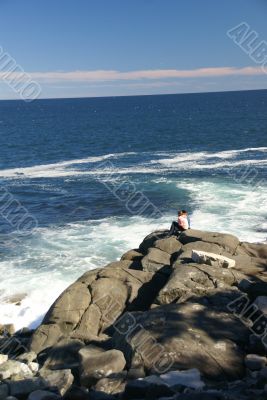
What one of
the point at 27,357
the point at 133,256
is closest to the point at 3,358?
the point at 27,357

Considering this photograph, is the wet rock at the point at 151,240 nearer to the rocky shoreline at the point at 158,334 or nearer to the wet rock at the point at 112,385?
the rocky shoreline at the point at 158,334

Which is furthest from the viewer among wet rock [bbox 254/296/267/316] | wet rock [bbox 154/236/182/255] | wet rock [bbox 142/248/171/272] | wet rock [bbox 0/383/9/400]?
wet rock [bbox 154/236/182/255]

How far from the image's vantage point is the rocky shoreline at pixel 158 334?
11469 millimetres

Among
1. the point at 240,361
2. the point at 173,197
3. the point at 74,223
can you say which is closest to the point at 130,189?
the point at 173,197

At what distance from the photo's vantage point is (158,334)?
1323cm

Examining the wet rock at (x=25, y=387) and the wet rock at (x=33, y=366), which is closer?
the wet rock at (x=25, y=387)

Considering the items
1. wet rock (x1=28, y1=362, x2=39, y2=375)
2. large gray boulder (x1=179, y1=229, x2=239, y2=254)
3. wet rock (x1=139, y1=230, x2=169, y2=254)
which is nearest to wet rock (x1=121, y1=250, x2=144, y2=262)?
wet rock (x1=139, y1=230, x2=169, y2=254)

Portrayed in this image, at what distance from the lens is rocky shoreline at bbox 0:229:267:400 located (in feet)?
37.6

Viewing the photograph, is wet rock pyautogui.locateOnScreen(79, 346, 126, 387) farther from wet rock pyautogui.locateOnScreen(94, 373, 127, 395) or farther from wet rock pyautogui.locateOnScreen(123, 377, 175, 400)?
wet rock pyautogui.locateOnScreen(123, 377, 175, 400)

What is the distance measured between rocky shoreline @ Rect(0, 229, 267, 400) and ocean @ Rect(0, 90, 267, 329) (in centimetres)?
466

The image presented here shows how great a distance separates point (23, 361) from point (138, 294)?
462cm

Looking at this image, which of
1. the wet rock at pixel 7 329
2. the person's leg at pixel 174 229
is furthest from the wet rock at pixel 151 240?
the wet rock at pixel 7 329

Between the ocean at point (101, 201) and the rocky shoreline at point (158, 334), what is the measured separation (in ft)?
15.3

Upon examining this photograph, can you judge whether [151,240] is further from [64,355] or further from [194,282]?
[64,355]
